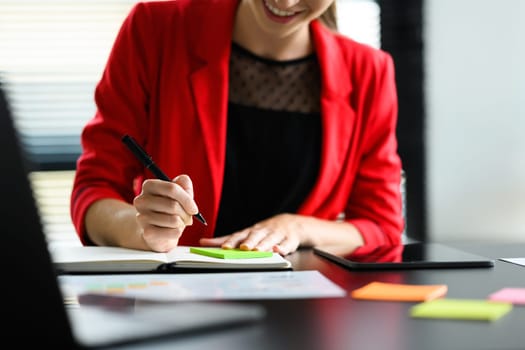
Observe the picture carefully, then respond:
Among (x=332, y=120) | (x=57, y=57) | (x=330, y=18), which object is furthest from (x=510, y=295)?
(x=57, y=57)

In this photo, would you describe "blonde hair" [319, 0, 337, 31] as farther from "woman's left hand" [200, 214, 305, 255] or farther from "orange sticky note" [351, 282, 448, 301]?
"orange sticky note" [351, 282, 448, 301]

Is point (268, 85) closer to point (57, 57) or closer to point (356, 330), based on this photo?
point (356, 330)

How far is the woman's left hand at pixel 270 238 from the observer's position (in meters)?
1.26

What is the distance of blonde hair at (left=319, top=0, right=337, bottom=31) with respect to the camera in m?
1.85

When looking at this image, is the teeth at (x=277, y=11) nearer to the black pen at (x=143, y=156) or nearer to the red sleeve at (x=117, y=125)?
the red sleeve at (x=117, y=125)

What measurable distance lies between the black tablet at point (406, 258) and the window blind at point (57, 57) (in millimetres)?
1639

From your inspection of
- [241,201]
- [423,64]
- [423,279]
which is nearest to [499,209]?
[423,64]

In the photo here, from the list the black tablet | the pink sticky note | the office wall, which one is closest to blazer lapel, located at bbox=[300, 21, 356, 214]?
the black tablet

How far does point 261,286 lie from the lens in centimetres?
89

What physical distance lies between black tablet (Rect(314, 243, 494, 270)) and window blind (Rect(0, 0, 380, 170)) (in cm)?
164

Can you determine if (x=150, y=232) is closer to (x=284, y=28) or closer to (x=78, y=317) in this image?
(x=78, y=317)

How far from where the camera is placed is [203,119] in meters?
1.63

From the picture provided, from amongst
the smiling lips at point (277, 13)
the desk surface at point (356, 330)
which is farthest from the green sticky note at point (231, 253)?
the smiling lips at point (277, 13)

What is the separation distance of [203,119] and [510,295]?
899mm
